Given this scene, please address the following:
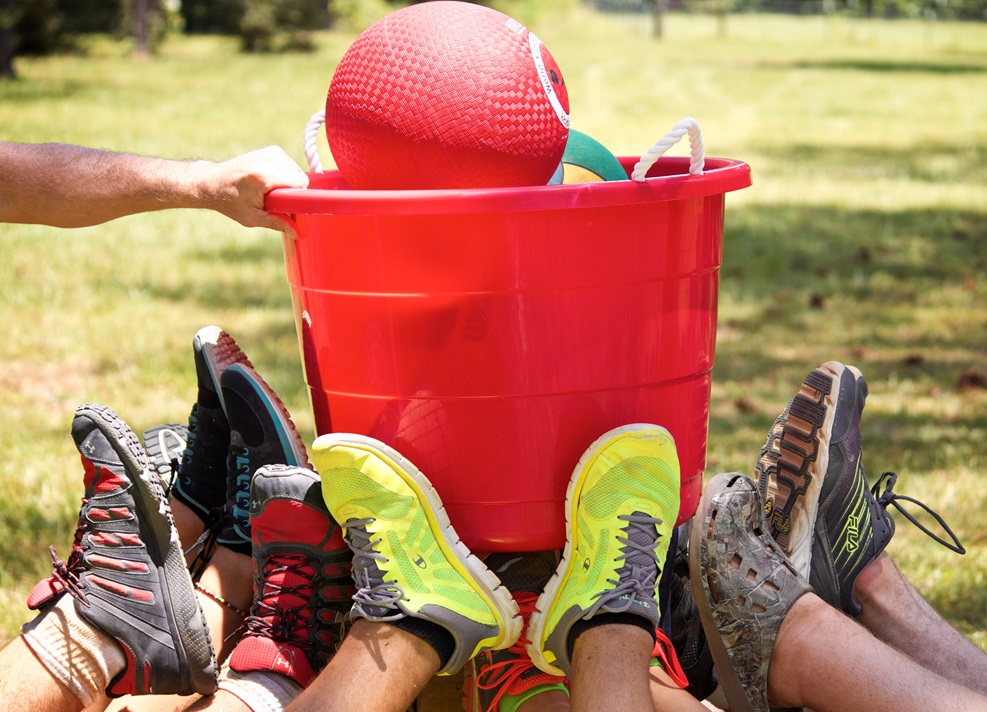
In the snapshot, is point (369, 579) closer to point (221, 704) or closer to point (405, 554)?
point (405, 554)

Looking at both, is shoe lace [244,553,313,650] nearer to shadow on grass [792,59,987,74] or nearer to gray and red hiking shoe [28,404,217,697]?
gray and red hiking shoe [28,404,217,697]

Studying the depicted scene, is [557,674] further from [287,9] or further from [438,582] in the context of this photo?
[287,9]

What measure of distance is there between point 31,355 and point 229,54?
19.7m

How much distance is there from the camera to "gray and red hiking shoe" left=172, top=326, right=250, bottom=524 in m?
2.36

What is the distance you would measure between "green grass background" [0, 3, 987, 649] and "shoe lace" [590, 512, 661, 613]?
96 cm

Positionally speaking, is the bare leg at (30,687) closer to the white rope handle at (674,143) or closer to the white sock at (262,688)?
the white sock at (262,688)

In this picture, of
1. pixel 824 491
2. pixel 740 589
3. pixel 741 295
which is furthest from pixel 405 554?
pixel 741 295

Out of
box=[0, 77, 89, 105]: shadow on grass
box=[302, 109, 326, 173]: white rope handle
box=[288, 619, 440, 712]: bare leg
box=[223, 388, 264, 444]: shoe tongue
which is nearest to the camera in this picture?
box=[288, 619, 440, 712]: bare leg

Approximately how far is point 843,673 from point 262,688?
3.31ft

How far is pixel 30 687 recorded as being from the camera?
182 cm

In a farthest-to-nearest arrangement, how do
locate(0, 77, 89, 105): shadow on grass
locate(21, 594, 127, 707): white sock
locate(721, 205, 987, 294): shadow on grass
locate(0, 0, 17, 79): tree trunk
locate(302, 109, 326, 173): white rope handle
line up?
locate(0, 0, 17, 79): tree trunk
locate(0, 77, 89, 105): shadow on grass
locate(721, 205, 987, 294): shadow on grass
locate(302, 109, 326, 173): white rope handle
locate(21, 594, 127, 707): white sock

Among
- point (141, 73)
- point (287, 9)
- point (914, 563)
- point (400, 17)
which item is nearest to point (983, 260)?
point (914, 563)

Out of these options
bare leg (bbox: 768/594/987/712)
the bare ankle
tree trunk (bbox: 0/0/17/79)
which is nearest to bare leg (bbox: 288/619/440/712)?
bare leg (bbox: 768/594/987/712)

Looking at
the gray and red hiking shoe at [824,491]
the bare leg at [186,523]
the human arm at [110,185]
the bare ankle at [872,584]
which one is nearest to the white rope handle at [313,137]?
the human arm at [110,185]
